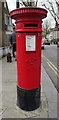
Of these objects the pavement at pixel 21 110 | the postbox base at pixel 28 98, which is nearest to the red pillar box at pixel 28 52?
the postbox base at pixel 28 98

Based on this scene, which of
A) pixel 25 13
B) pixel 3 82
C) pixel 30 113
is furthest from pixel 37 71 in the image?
pixel 3 82

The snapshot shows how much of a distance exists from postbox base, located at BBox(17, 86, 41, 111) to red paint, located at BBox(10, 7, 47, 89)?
0.10 m

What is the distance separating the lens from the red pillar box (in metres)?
2.97

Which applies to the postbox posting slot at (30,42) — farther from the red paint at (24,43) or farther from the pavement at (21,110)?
the pavement at (21,110)


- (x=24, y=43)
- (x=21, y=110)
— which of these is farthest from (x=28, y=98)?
(x=24, y=43)

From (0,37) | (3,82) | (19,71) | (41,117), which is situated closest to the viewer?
(41,117)

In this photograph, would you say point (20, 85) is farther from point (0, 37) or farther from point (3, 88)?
point (0, 37)

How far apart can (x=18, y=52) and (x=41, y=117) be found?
4.54 ft

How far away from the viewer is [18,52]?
10.6ft

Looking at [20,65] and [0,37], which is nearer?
[20,65]

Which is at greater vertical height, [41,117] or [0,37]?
[0,37]

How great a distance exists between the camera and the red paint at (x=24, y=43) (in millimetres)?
2949

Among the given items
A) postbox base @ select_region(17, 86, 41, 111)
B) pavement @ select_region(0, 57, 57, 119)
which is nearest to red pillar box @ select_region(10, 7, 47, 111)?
postbox base @ select_region(17, 86, 41, 111)

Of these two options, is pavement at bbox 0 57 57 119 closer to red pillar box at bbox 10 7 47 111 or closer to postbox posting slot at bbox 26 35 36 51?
red pillar box at bbox 10 7 47 111
